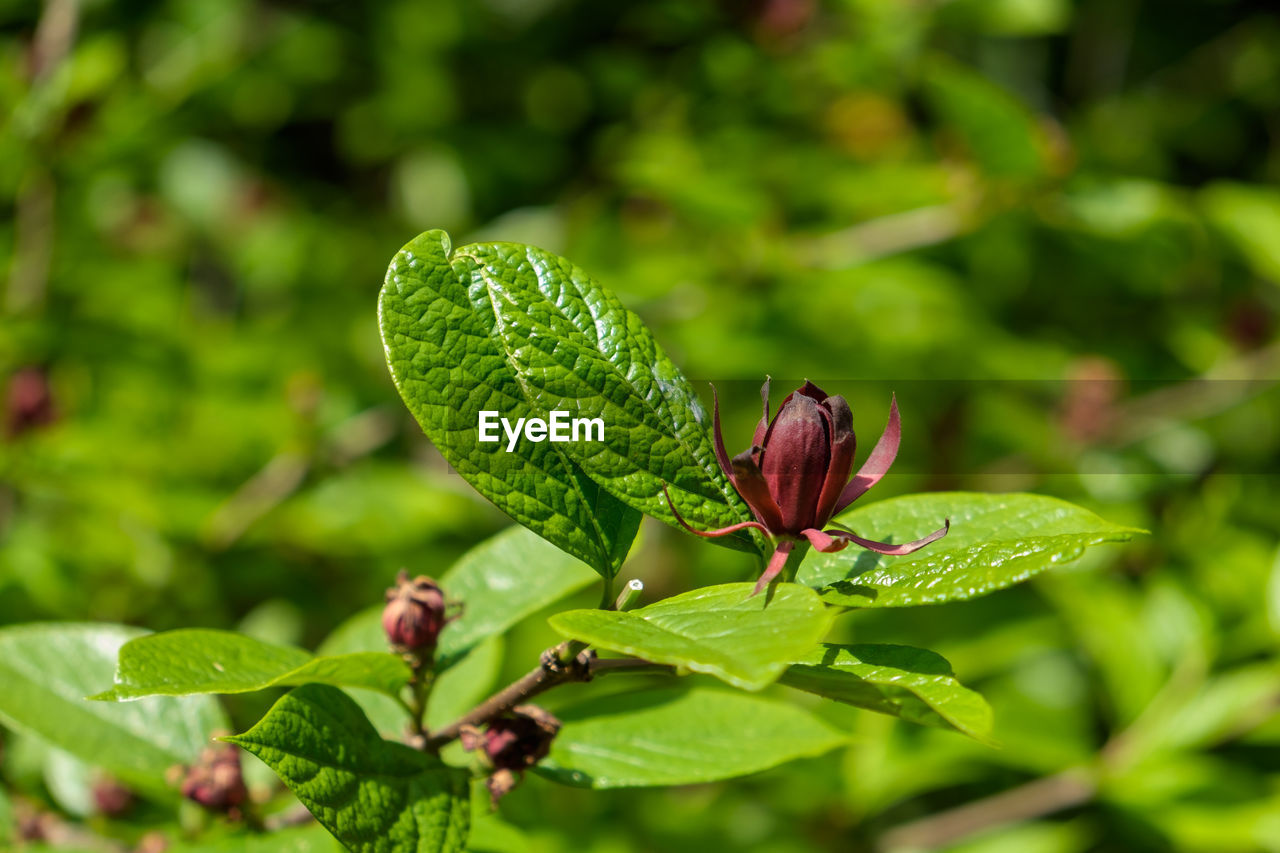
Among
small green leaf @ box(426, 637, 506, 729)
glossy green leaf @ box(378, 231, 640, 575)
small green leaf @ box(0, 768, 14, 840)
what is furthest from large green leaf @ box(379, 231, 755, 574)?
small green leaf @ box(0, 768, 14, 840)

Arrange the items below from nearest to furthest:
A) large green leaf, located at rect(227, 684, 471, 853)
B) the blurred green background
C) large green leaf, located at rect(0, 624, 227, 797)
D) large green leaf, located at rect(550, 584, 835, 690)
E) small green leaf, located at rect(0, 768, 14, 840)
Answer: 1. large green leaf, located at rect(550, 584, 835, 690)
2. large green leaf, located at rect(227, 684, 471, 853)
3. large green leaf, located at rect(0, 624, 227, 797)
4. small green leaf, located at rect(0, 768, 14, 840)
5. the blurred green background

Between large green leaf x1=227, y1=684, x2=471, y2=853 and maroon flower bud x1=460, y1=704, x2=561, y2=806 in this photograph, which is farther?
maroon flower bud x1=460, y1=704, x2=561, y2=806

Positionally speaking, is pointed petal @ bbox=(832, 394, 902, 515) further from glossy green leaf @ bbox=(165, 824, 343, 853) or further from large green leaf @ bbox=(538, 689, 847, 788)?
glossy green leaf @ bbox=(165, 824, 343, 853)

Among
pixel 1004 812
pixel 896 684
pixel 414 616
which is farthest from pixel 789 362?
pixel 896 684

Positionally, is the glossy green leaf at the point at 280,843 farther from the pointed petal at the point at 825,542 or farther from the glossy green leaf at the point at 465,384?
the pointed petal at the point at 825,542

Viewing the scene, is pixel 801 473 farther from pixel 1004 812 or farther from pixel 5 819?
pixel 1004 812
